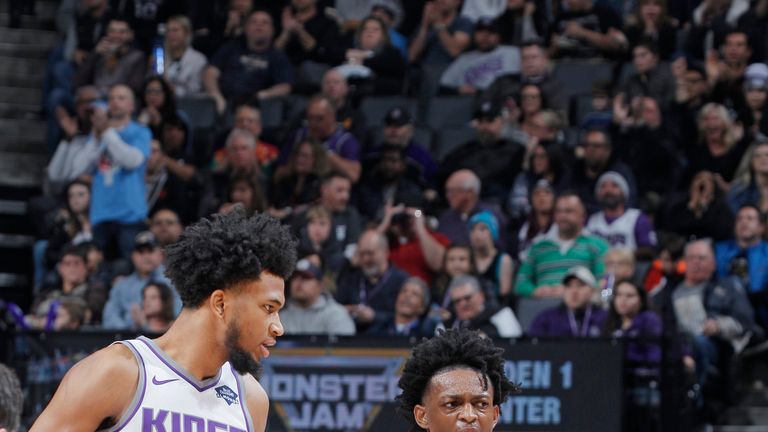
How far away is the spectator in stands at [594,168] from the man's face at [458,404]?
802 cm

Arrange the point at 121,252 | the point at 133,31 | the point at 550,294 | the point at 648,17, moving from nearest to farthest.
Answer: the point at 550,294 < the point at 121,252 < the point at 648,17 < the point at 133,31

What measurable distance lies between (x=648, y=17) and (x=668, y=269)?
11.6ft

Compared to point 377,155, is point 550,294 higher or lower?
lower

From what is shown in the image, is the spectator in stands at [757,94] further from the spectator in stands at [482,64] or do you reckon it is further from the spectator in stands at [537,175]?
the spectator in stands at [482,64]

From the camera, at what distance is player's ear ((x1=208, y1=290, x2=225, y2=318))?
16.6 feet

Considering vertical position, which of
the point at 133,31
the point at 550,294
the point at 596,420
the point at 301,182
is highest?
the point at 133,31

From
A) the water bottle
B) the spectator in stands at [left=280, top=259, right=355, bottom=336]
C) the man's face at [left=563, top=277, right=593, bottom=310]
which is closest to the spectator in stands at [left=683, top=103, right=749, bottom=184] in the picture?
the man's face at [left=563, top=277, right=593, bottom=310]

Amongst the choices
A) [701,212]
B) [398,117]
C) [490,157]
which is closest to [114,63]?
[398,117]

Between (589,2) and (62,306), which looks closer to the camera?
(62,306)

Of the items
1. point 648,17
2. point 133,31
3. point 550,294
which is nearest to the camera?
point 550,294

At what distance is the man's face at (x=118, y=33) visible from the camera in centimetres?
1559

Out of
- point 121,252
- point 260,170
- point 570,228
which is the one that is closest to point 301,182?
point 260,170

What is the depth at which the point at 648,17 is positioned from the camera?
15.1m

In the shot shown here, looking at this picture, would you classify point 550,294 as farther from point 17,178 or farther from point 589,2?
point 17,178
